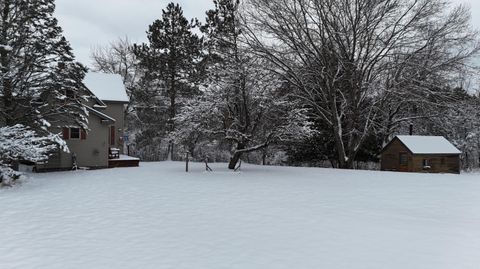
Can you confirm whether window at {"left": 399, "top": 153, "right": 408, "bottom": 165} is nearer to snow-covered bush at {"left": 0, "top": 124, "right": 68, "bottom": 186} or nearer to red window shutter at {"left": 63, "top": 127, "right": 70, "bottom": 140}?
snow-covered bush at {"left": 0, "top": 124, "right": 68, "bottom": 186}

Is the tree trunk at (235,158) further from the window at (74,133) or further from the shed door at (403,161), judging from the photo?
the shed door at (403,161)

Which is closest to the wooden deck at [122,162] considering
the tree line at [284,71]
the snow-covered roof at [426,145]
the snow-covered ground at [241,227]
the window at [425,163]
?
the tree line at [284,71]

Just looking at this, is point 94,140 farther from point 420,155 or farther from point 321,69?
point 420,155

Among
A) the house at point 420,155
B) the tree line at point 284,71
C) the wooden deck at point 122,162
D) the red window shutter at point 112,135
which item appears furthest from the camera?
the red window shutter at point 112,135

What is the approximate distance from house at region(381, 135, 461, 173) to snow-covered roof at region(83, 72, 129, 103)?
898 inches

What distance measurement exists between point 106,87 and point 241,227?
85.7ft

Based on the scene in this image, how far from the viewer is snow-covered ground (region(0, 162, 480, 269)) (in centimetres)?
596

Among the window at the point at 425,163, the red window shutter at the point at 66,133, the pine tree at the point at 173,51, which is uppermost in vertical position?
the pine tree at the point at 173,51

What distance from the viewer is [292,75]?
80.8ft

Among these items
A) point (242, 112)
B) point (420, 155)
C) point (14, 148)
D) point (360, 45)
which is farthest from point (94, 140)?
point (420, 155)

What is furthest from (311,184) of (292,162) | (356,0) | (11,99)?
(292,162)

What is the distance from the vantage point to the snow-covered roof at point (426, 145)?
2661 centimetres

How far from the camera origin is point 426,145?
27.2 m

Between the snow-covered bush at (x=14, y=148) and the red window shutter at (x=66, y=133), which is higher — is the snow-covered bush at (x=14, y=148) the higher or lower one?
the lower one
